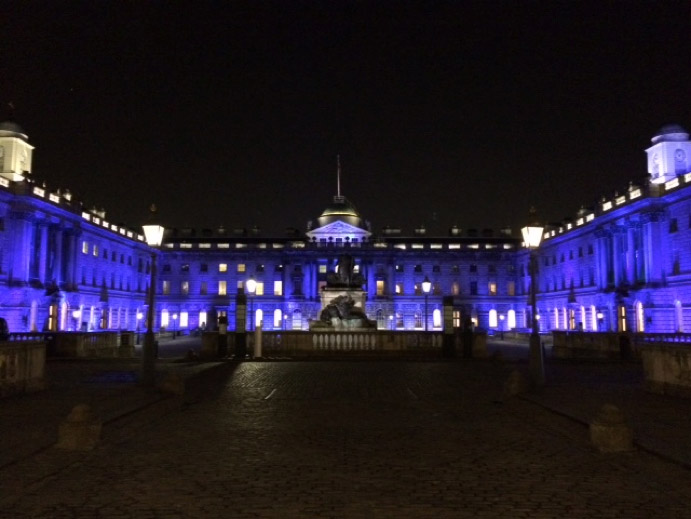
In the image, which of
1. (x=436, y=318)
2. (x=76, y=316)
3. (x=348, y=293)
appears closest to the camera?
(x=348, y=293)

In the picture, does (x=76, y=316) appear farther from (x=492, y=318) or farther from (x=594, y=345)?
(x=492, y=318)

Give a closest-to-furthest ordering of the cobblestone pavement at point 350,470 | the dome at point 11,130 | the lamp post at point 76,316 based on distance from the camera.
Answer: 1. the cobblestone pavement at point 350,470
2. the lamp post at point 76,316
3. the dome at point 11,130

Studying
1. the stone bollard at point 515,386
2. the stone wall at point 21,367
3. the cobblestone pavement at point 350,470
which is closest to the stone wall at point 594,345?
the stone bollard at point 515,386

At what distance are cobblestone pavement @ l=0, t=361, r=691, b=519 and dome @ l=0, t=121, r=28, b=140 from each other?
66.3 m

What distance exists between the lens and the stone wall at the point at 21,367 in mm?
16203

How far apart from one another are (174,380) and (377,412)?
619 cm

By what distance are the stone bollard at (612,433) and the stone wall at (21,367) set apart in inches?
552

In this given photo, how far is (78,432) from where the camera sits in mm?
10211

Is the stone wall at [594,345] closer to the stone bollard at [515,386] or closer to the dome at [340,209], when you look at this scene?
the stone bollard at [515,386]

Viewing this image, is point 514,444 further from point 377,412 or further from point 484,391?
point 484,391

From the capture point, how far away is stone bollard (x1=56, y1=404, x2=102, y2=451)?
10.2 metres

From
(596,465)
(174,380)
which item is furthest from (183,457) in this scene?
(174,380)

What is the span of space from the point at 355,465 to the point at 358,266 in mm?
89267

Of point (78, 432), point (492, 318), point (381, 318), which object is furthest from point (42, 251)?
point (492, 318)
